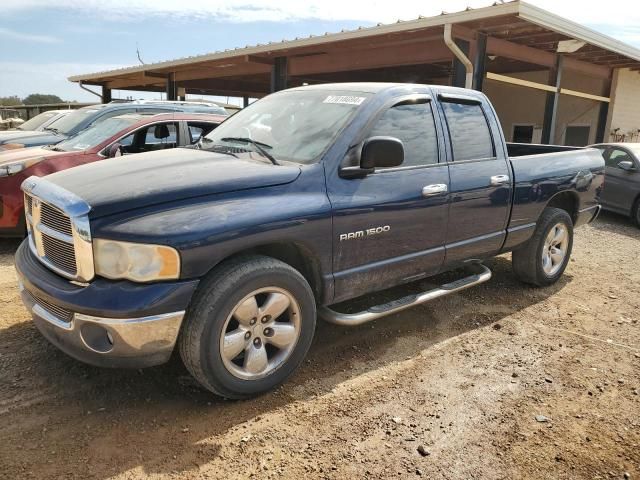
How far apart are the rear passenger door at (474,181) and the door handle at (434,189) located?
104 millimetres

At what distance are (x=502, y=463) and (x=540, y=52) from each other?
11.5 metres

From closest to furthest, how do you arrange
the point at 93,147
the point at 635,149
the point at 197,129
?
1. the point at 93,147
2. the point at 197,129
3. the point at 635,149

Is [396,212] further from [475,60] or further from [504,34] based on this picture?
[504,34]

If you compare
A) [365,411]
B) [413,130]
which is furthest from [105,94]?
[365,411]

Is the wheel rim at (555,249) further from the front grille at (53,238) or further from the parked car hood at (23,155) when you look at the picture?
the parked car hood at (23,155)

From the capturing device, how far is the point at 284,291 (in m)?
3.05

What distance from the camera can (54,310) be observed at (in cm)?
282

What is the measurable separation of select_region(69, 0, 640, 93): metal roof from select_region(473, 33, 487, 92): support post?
0.65 feet

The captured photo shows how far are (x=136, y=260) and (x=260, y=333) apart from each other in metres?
0.84

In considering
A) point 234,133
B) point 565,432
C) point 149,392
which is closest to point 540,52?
point 234,133

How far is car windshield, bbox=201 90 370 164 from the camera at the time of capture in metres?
3.47

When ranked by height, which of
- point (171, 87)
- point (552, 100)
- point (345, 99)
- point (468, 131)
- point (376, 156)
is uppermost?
point (171, 87)

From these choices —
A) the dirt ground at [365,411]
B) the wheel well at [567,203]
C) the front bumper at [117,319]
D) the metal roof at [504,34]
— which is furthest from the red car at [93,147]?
the wheel well at [567,203]

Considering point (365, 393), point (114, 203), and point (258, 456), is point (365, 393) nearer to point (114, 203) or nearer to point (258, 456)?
point (258, 456)
